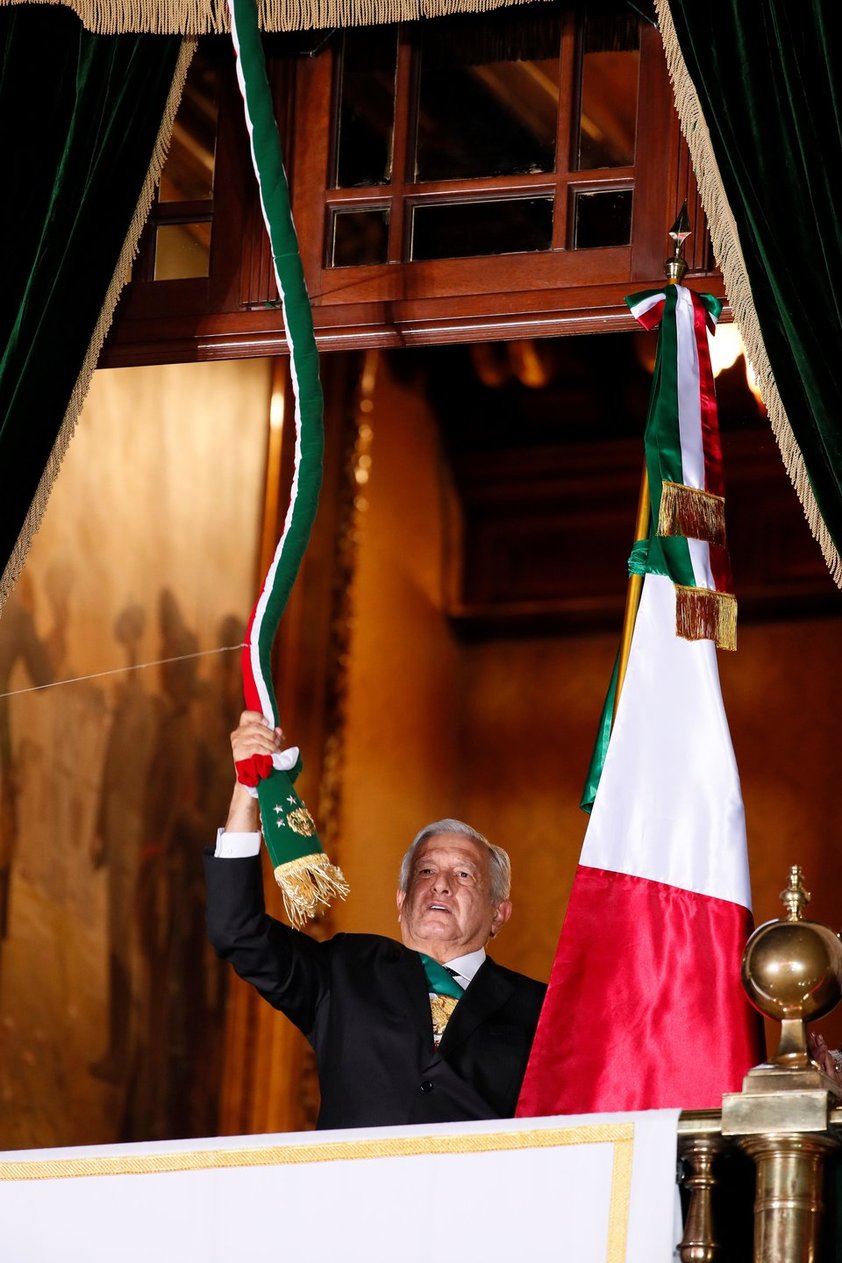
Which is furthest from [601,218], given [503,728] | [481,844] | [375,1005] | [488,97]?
[503,728]

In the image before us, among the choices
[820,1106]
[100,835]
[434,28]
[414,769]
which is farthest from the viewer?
[414,769]

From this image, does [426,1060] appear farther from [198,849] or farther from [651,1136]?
[198,849]

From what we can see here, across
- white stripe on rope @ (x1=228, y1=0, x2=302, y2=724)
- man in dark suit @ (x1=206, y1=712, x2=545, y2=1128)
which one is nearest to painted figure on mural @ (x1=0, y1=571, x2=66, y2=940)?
white stripe on rope @ (x1=228, y1=0, x2=302, y2=724)

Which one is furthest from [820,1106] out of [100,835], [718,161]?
[100,835]

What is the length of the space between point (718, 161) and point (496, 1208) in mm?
1870

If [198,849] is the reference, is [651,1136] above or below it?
below

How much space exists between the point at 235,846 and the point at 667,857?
2.37ft

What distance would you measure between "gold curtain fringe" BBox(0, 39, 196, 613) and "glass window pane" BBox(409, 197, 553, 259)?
1.69 ft

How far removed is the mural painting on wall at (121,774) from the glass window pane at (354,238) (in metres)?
1.63

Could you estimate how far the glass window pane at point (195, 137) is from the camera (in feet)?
13.9

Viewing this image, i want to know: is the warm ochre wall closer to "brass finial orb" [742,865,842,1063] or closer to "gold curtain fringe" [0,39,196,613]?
"gold curtain fringe" [0,39,196,613]

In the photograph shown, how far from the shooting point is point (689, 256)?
3.73 m

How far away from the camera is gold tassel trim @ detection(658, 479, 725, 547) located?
342 centimetres

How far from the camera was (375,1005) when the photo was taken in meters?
3.47
